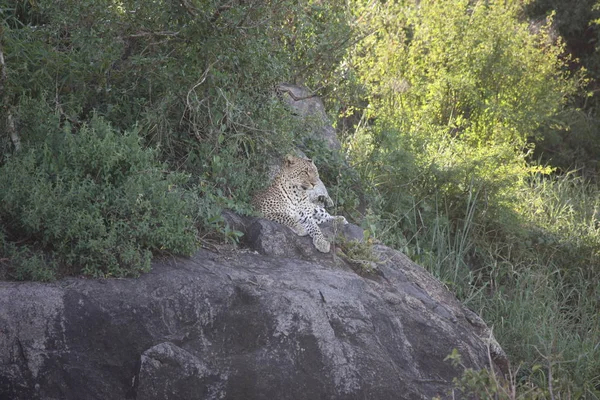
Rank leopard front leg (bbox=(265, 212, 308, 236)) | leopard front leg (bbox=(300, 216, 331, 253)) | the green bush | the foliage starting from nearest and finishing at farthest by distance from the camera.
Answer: the green bush → the foliage → leopard front leg (bbox=(300, 216, 331, 253)) → leopard front leg (bbox=(265, 212, 308, 236))

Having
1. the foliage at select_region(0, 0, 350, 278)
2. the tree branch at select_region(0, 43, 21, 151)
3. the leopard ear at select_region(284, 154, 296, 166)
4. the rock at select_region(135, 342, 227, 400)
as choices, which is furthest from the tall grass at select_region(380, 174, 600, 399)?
the tree branch at select_region(0, 43, 21, 151)

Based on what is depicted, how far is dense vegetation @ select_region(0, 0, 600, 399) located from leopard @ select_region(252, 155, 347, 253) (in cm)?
18

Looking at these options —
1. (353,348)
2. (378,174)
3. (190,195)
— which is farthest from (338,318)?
(378,174)

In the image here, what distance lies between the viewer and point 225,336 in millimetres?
5781

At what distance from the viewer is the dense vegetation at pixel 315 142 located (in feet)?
19.7

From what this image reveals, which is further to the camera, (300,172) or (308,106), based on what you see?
(308,106)

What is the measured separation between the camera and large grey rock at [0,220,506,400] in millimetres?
5344

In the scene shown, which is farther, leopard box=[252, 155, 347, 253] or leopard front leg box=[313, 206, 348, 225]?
leopard front leg box=[313, 206, 348, 225]

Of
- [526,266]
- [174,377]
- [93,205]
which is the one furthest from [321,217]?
[526,266]

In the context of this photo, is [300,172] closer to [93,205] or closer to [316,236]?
[316,236]

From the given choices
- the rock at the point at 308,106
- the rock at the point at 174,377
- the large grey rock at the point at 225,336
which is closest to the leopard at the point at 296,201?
the large grey rock at the point at 225,336

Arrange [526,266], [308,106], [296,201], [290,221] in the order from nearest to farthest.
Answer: [290,221] < [296,201] < [308,106] < [526,266]

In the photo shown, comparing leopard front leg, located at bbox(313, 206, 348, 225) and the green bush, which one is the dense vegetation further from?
leopard front leg, located at bbox(313, 206, 348, 225)

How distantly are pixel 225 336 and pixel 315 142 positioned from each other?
3.83 metres
